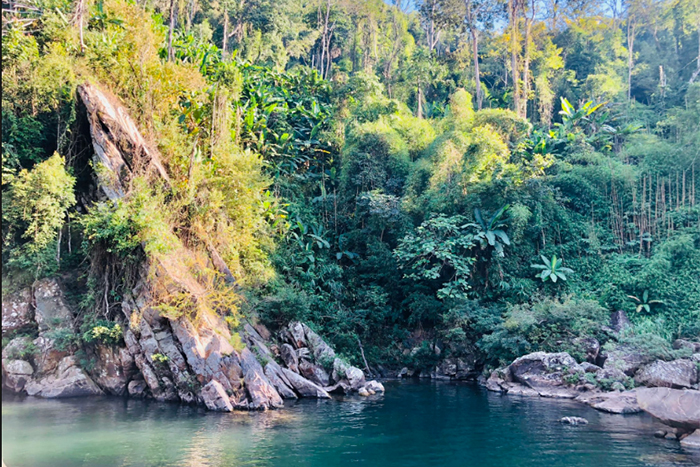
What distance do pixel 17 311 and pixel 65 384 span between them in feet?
8.82

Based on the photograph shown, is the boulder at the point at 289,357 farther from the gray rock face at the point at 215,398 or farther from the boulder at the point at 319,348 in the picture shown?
the gray rock face at the point at 215,398

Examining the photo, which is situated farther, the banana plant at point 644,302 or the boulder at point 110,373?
the banana plant at point 644,302

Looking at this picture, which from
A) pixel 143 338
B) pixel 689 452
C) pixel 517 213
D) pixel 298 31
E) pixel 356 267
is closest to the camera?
pixel 689 452

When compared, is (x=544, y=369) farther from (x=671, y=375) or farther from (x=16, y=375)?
(x=16, y=375)

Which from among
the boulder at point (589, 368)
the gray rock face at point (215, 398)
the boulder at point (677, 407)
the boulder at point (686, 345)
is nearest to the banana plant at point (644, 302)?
the boulder at point (686, 345)

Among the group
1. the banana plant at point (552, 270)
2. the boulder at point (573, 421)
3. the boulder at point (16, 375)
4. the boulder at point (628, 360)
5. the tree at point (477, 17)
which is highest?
the tree at point (477, 17)

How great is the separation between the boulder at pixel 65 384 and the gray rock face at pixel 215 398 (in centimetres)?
342

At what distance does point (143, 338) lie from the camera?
46.7 feet

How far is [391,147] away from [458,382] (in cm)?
989

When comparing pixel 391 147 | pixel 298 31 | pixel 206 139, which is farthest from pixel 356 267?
pixel 298 31

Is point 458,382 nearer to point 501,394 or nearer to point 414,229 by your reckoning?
point 501,394

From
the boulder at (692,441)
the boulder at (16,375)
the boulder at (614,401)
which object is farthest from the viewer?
the boulder at (16,375)

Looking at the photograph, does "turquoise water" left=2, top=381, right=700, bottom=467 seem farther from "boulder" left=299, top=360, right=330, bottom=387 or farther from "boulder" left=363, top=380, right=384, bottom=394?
"boulder" left=299, top=360, right=330, bottom=387

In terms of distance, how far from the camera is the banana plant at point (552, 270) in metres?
19.7
